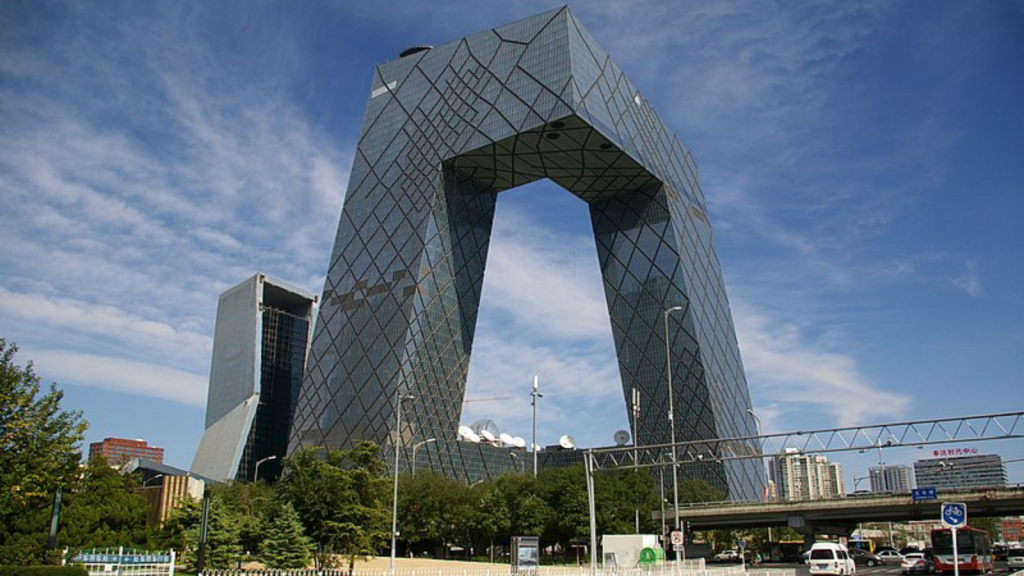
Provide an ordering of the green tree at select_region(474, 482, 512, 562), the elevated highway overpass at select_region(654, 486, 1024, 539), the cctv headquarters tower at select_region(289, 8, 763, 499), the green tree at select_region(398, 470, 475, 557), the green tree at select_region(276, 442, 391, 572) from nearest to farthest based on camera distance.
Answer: the green tree at select_region(276, 442, 391, 572), the elevated highway overpass at select_region(654, 486, 1024, 539), the green tree at select_region(474, 482, 512, 562), the green tree at select_region(398, 470, 475, 557), the cctv headquarters tower at select_region(289, 8, 763, 499)

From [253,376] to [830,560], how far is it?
302 ft

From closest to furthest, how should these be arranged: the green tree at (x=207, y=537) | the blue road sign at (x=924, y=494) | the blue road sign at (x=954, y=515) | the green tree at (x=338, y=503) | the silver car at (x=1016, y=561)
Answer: the blue road sign at (x=954, y=515), the green tree at (x=207, y=537), the green tree at (x=338, y=503), the silver car at (x=1016, y=561), the blue road sign at (x=924, y=494)

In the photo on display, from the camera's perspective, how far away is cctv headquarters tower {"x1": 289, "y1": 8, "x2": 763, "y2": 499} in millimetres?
83062

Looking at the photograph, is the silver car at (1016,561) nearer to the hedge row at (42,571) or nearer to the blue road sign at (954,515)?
the blue road sign at (954,515)

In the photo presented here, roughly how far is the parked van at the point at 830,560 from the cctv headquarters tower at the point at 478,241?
46478mm

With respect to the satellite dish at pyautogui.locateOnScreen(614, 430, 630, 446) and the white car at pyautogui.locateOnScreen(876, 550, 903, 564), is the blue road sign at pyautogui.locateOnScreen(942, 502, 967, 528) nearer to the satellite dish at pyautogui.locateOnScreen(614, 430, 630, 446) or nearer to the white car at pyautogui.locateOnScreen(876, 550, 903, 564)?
the white car at pyautogui.locateOnScreen(876, 550, 903, 564)

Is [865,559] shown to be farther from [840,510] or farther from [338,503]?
[338,503]

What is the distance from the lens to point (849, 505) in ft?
205

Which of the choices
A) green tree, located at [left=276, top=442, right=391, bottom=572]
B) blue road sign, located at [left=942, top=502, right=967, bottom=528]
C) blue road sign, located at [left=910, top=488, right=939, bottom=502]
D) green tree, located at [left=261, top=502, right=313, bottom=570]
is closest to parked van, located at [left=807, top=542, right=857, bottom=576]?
blue road sign, located at [left=910, top=488, right=939, bottom=502]

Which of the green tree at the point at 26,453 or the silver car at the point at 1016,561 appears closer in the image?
the green tree at the point at 26,453

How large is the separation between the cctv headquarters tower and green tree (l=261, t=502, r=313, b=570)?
38646mm

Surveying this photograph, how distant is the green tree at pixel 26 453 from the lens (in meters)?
26.7

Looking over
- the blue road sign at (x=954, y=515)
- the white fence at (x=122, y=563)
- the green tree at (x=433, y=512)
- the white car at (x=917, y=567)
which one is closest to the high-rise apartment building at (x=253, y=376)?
the green tree at (x=433, y=512)

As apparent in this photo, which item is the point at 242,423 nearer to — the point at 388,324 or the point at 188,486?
the point at 388,324
